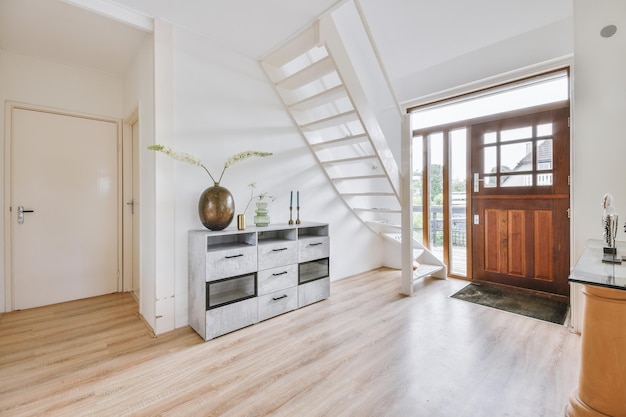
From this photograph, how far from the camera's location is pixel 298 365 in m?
1.83

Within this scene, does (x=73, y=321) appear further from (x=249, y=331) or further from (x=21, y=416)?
(x=249, y=331)

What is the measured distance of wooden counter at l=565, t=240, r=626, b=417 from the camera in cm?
111

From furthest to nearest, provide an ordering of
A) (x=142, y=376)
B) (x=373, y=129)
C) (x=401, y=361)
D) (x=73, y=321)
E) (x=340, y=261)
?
1. (x=340, y=261)
2. (x=373, y=129)
3. (x=73, y=321)
4. (x=401, y=361)
5. (x=142, y=376)

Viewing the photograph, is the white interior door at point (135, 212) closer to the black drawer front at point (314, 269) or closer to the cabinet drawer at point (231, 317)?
the cabinet drawer at point (231, 317)

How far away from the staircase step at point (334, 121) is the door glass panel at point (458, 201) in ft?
6.07

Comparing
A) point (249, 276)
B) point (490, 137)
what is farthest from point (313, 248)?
point (490, 137)

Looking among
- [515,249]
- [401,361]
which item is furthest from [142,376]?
[515,249]

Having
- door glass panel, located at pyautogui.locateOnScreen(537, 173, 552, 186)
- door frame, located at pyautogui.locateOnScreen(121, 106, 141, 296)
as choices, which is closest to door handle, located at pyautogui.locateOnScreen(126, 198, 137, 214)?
door frame, located at pyautogui.locateOnScreen(121, 106, 141, 296)

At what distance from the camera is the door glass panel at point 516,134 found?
3.24m

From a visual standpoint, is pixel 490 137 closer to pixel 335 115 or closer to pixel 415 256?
pixel 415 256

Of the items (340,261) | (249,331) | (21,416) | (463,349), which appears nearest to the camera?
(21,416)

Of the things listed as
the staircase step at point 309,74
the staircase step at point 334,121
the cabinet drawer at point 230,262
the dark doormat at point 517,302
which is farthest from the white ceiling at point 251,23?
the dark doormat at point 517,302

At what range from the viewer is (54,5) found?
2.12m

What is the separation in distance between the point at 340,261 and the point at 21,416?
310 cm
